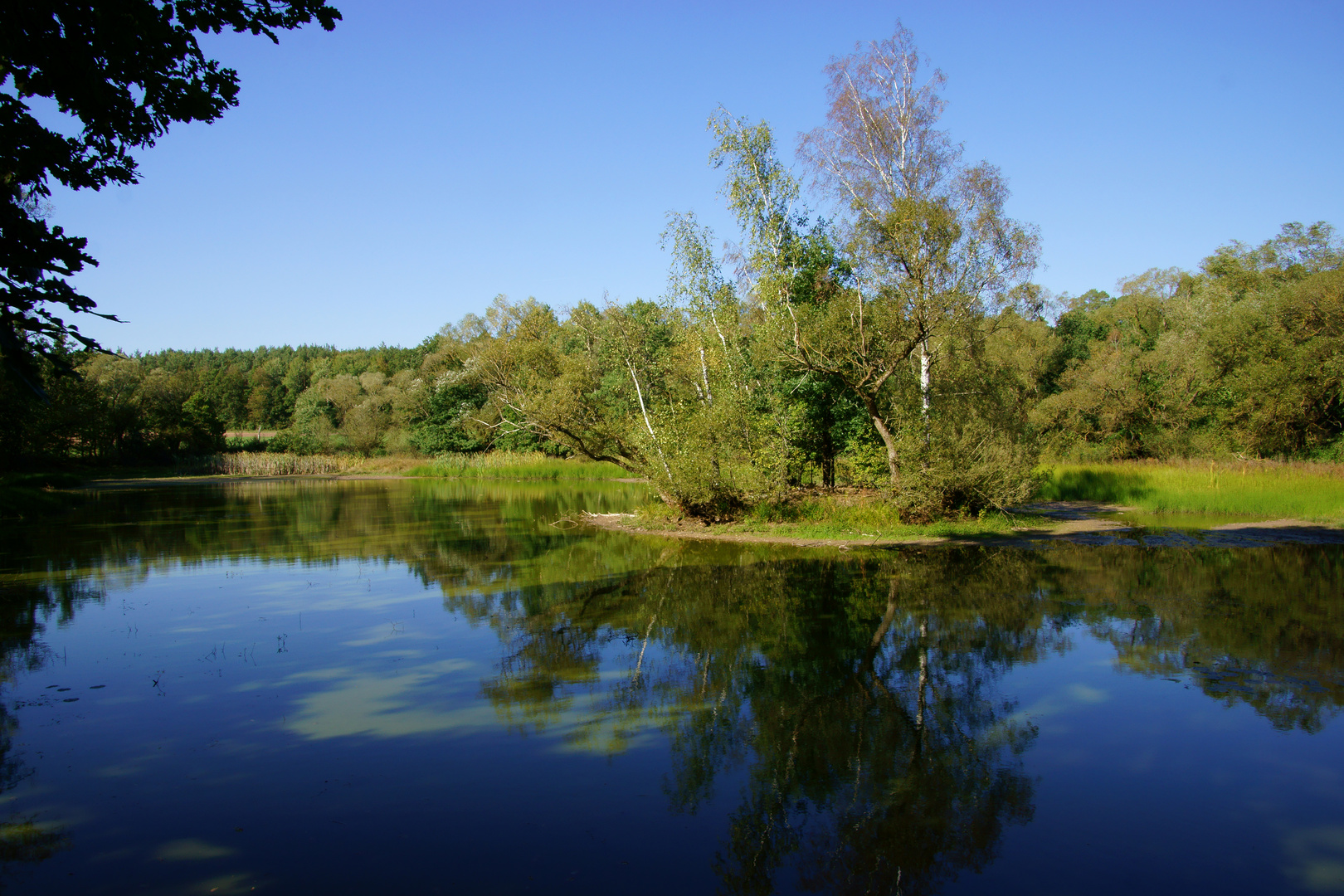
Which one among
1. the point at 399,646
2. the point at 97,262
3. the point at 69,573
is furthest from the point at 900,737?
the point at 69,573

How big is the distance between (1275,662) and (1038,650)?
8.06 ft

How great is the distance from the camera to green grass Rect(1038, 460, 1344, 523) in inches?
830

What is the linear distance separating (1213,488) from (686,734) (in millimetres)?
22914

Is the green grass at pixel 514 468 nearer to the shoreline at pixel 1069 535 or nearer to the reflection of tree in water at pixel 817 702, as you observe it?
the shoreline at pixel 1069 535

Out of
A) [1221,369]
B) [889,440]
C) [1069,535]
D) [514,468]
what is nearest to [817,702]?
[889,440]

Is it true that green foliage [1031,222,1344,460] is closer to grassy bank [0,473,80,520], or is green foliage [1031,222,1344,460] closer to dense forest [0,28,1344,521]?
dense forest [0,28,1344,521]

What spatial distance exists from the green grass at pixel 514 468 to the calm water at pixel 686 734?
33066 mm

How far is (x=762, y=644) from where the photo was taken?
9867mm

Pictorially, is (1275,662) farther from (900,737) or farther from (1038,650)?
(900,737)

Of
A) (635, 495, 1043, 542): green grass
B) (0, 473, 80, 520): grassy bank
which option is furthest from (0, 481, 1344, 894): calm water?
(0, 473, 80, 520): grassy bank

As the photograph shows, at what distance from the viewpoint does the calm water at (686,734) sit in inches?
199

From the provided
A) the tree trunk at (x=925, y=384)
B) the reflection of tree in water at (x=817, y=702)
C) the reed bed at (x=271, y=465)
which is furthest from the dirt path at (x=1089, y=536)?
the reed bed at (x=271, y=465)

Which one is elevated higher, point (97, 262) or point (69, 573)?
point (97, 262)

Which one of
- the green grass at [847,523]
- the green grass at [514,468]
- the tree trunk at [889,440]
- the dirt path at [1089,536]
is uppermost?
Answer: the tree trunk at [889,440]
